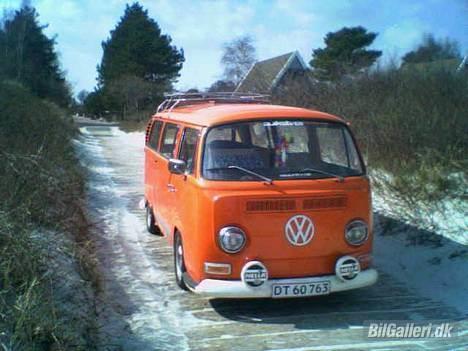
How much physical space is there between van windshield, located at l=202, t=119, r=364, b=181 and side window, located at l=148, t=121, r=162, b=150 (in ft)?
9.19

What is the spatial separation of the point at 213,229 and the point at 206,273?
44cm

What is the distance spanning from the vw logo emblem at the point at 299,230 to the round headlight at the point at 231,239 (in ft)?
1.42

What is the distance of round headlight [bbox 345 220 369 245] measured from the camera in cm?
567

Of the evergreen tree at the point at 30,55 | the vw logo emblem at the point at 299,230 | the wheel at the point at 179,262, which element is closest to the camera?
the vw logo emblem at the point at 299,230

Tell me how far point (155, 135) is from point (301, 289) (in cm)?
442

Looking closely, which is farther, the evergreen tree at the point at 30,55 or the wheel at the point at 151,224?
the evergreen tree at the point at 30,55

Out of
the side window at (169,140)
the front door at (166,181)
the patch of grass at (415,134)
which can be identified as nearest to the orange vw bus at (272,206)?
the front door at (166,181)

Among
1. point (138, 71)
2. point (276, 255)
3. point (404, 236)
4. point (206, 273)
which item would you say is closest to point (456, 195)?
point (404, 236)

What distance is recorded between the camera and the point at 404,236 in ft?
26.6

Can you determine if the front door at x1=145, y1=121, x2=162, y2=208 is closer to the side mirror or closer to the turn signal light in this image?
the side mirror

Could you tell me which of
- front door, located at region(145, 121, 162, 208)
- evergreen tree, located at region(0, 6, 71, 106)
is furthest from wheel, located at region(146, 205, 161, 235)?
evergreen tree, located at region(0, 6, 71, 106)

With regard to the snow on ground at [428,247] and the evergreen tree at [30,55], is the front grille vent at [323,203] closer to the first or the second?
the snow on ground at [428,247]

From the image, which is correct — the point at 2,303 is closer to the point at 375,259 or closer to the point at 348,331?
the point at 348,331

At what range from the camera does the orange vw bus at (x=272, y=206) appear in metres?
5.40
